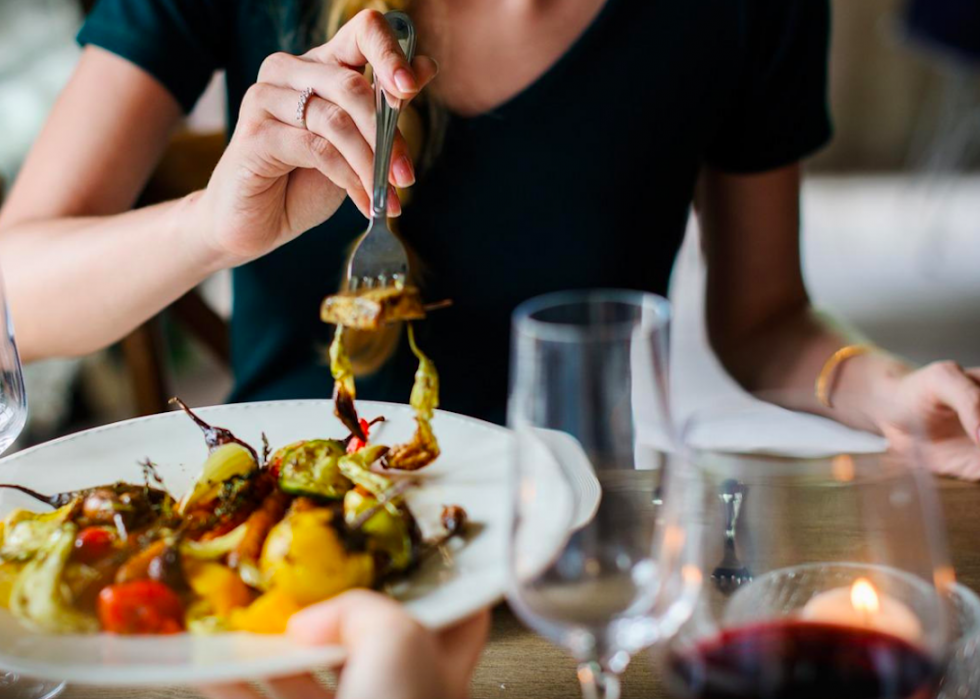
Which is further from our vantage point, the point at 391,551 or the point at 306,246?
the point at 306,246

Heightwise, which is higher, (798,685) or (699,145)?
(699,145)

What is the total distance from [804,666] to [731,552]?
0.08m

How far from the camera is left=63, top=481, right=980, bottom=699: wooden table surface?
61 cm

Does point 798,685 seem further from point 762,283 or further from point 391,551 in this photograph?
point 762,283

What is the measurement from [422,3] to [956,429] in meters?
0.66

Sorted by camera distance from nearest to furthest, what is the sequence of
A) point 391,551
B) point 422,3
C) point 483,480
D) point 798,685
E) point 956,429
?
point 798,685
point 391,551
point 483,480
point 956,429
point 422,3

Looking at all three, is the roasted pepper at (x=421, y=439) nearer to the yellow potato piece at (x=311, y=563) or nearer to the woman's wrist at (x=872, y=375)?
the yellow potato piece at (x=311, y=563)

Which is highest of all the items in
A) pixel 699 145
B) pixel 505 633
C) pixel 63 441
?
pixel 699 145

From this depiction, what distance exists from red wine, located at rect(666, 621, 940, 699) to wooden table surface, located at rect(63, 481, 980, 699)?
0.16 meters

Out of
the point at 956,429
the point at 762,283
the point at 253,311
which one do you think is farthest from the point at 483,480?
the point at 762,283

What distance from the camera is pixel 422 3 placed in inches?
44.0

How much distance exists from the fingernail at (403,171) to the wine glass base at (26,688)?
1.26 feet

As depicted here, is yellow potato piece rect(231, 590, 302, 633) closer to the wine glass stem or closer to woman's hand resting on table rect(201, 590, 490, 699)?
woman's hand resting on table rect(201, 590, 490, 699)

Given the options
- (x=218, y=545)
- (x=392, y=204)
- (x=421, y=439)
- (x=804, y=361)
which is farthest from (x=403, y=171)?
(x=804, y=361)
